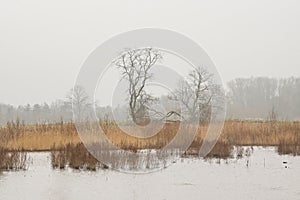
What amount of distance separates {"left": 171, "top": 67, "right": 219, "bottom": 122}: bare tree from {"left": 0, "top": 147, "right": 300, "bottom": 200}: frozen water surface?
10945 millimetres

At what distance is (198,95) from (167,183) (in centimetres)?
2167

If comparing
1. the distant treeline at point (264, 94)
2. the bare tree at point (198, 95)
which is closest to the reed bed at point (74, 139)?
the bare tree at point (198, 95)

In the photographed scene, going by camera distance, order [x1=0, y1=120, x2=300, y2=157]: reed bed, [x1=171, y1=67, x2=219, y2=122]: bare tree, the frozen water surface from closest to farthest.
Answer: the frozen water surface → [x1=0, y1=120, x2=300, y2=157]: reed bed → [x1=171, y1=67, x2=219, y2=122]: bare tree

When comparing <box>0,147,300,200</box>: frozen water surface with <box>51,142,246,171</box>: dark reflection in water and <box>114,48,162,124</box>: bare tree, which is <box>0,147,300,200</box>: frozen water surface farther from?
<box>114,48,162,124</box>: bare tree

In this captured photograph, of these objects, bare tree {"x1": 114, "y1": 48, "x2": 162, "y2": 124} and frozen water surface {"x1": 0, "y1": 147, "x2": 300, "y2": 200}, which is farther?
bare tree {"x1": 114, "y1": 48, "x2": 162, "y2": 124}

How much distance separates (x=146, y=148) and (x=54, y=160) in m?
4.43

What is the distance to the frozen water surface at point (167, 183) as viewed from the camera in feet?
28.5

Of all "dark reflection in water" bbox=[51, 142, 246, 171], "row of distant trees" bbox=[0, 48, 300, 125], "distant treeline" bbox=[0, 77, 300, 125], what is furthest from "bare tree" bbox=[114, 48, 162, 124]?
"distant treeline" bbox=[0, 77, 300, 125]

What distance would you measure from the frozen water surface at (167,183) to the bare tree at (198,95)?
10.9 metres

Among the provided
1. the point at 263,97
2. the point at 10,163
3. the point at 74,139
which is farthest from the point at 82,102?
the point at 263,97

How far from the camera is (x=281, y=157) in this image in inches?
598

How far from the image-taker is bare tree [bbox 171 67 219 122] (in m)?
25.4

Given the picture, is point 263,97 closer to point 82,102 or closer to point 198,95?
point 198,95

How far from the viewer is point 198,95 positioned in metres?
31.4
